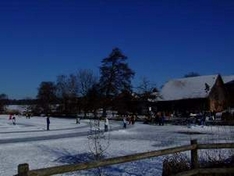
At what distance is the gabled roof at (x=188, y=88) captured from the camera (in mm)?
87125

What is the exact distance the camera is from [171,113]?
285 ft

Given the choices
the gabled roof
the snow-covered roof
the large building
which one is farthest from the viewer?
the snow-covered roof

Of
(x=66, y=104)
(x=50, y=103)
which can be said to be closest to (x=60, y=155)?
(x=66, y=104)

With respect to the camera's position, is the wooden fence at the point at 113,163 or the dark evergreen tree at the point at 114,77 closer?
the wooden fence at the point at 113,163

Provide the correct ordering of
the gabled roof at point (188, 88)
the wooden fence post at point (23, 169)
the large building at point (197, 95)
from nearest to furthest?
the wooden fence post at point (23, 169), the large building at point (197, 95), the gabled roof at point (188, 88)

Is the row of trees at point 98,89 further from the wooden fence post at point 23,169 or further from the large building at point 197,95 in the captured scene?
the wooden fence post at point 23,169

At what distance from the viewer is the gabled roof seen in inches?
3430

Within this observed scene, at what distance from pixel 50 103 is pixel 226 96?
6162cm

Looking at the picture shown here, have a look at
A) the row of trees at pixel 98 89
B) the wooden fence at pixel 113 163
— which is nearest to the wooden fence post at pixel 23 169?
→ the wooden fence at pixel 113 163

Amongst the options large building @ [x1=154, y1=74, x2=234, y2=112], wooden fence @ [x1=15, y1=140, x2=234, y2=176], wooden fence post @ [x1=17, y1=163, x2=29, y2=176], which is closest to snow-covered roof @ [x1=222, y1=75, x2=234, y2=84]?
large building @ [x1=154, y1=74, x2=234, y2=112]

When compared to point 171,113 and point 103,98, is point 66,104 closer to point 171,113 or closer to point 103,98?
point 103,98

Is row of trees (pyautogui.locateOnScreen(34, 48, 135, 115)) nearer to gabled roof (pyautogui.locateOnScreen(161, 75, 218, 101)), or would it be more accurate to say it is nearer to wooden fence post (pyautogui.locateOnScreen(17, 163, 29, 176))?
gabled roof (pyautogui.locateOnScreen(161, 75, 218, 101))

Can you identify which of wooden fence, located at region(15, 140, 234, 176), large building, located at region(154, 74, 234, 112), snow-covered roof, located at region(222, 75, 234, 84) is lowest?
wooden fence, located at region(15, 140, 234, 176)

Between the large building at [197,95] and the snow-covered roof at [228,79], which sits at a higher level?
the snow-covered roof at [228,79]
